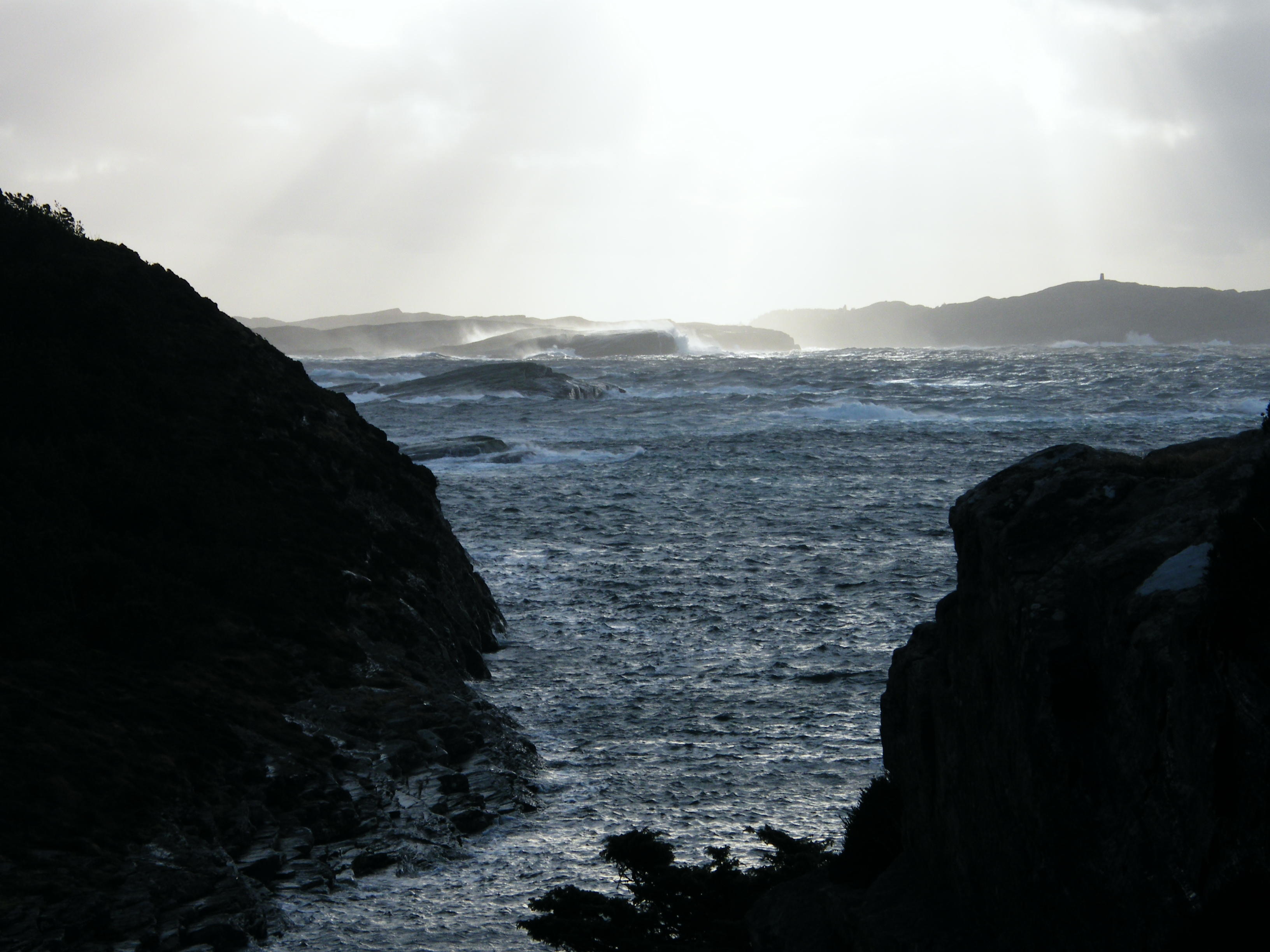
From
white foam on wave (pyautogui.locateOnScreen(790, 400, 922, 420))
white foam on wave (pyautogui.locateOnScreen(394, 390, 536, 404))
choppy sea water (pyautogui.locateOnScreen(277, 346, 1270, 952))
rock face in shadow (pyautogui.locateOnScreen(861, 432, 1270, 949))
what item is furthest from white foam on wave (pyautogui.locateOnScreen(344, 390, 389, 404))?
rock face in shadow (pyautogui.locateOnScreen(861, 432, 1270, 949))

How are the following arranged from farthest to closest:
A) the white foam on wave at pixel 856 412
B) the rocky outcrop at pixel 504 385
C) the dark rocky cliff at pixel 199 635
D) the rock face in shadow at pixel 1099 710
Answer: the rocky outcrop at pixel 504 385, the white foam on wave at pixel 856 412, the dark rocky cliff at pixel 199 635, the rock face in shadow at pixel 1099 710

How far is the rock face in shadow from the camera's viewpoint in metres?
4.06

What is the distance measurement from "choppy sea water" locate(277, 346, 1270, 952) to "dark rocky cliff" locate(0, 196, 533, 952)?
670mm

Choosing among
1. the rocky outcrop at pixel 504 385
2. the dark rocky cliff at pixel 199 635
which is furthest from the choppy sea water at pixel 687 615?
the rocky outcrop at pixel 504 385

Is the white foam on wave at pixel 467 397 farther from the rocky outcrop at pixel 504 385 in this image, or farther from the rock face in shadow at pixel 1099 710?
the rock face in shadow at pixel 1099 710

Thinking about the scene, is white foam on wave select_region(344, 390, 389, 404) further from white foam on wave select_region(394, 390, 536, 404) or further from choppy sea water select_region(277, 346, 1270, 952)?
choppy sea water select_region(277, 346, 1270, 952)

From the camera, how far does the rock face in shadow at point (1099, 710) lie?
13.3 ft

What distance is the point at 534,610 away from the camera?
1661 centimetres

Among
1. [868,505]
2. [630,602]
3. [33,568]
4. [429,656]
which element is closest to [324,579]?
[429,656]

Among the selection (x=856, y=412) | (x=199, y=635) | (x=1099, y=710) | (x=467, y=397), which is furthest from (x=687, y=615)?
(x=467, y=397)

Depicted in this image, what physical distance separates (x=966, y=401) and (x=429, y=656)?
56654 mm

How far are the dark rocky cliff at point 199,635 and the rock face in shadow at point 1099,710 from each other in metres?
4.35

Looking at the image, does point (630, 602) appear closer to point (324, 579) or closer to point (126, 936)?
point (324, 579)

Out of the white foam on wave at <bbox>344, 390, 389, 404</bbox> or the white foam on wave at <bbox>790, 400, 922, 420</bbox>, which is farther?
the white foam on wave at <bbox>344, 390, 389, 404</bbox>
